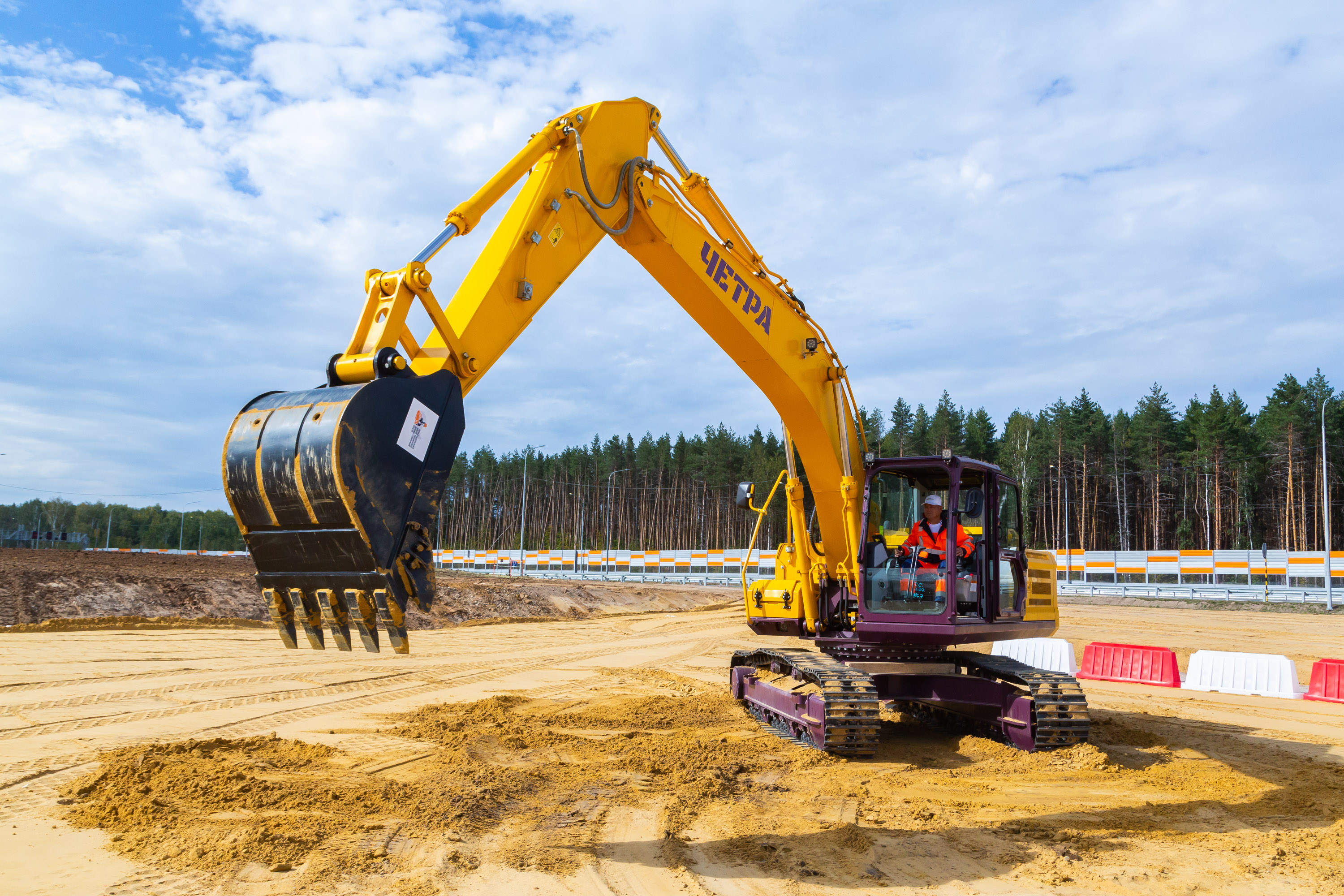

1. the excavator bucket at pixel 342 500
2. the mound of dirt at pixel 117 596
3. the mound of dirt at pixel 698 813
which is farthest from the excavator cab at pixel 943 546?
the mound of dirt at pixel 117 596

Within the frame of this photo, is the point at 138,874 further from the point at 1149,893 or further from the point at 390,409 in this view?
the point at 1149,893

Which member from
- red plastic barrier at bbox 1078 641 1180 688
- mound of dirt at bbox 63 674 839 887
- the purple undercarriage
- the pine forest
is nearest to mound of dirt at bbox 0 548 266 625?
mound of dirt at bbox 63 674 839 887

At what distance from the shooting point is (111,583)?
2209cm

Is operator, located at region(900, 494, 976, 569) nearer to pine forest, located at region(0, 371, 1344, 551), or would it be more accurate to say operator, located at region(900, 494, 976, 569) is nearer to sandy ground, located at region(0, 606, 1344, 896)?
sandy ground, located at region(0, 606, 1344, 896)

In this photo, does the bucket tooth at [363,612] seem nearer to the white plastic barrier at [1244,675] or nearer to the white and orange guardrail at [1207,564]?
the white plastic barrier at [1244,675]

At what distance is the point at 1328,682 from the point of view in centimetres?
1223

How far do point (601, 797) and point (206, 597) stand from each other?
66.5 ft

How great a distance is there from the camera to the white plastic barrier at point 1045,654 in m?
13.8

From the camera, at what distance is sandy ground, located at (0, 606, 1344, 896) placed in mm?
4926

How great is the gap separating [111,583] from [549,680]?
51.0ft

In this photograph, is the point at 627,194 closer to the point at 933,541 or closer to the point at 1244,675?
the point at 933,541

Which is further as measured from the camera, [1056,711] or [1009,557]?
[1009,557]

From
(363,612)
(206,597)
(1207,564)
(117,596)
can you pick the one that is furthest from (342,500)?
(1207,564)

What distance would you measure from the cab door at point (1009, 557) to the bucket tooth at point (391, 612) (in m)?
6.00
